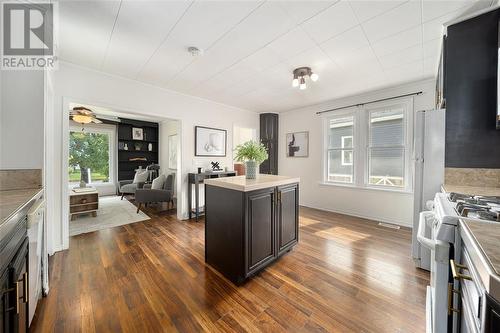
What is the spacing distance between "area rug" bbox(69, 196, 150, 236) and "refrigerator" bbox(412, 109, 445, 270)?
440 centimetres

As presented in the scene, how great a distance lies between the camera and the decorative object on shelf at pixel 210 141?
4254 millimetres

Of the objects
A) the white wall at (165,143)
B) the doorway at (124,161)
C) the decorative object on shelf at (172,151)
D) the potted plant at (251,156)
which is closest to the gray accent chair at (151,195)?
the doorway at (124,161)

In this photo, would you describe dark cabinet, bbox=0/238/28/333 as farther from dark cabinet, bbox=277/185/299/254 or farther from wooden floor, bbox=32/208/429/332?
dark cabinet, bbox=277/185/299/254

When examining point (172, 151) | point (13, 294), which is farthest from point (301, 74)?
point (172, 151)

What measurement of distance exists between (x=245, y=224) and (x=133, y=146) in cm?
656

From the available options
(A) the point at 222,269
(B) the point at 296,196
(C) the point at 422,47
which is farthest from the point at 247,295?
(C) the point at 422,47

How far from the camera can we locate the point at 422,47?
2.37 meters

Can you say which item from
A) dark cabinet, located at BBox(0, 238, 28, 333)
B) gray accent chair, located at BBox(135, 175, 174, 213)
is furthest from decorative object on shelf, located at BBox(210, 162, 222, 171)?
dark cabinet, located at BBox(0, 238, 28, 333)

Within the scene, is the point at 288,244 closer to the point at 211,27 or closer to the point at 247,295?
the point at 247,295

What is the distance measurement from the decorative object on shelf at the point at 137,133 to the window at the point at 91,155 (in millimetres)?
619

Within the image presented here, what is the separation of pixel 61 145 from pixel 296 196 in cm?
322

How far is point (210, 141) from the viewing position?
176 inches

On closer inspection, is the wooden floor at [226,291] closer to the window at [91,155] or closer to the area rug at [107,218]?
the area rug at [107,218]

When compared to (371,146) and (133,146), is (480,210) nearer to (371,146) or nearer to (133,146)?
(371,146)
